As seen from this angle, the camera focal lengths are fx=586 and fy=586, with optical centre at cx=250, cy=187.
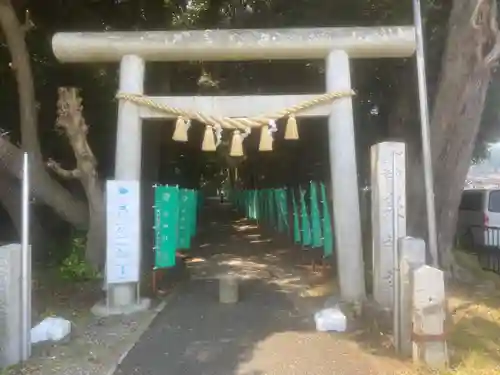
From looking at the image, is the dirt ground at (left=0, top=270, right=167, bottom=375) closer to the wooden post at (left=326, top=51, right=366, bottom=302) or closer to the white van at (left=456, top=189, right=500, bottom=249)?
the wooden post at (left=326, top=51, right=366, bottom=302)

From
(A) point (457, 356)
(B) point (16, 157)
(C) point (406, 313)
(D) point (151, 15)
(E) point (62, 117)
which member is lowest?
(A) point (457, 356)

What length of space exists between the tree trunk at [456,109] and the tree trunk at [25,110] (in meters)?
6.33

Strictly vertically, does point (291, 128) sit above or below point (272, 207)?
above

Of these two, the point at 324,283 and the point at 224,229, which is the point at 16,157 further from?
the point at 224,229

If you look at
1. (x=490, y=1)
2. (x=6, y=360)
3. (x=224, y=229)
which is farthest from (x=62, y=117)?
(x=224, y=229)

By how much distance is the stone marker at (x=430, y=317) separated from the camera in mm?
5602

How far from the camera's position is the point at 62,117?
9633 millimetres

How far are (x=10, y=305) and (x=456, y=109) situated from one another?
728 cm

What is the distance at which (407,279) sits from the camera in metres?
5.93

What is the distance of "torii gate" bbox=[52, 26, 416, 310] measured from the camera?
854 cm

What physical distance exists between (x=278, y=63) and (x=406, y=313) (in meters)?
10.4

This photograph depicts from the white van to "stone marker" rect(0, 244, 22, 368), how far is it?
11873 mm

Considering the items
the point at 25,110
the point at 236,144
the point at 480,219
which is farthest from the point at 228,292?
the point at 480,219

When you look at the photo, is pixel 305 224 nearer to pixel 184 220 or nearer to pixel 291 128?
pixel 184 220
